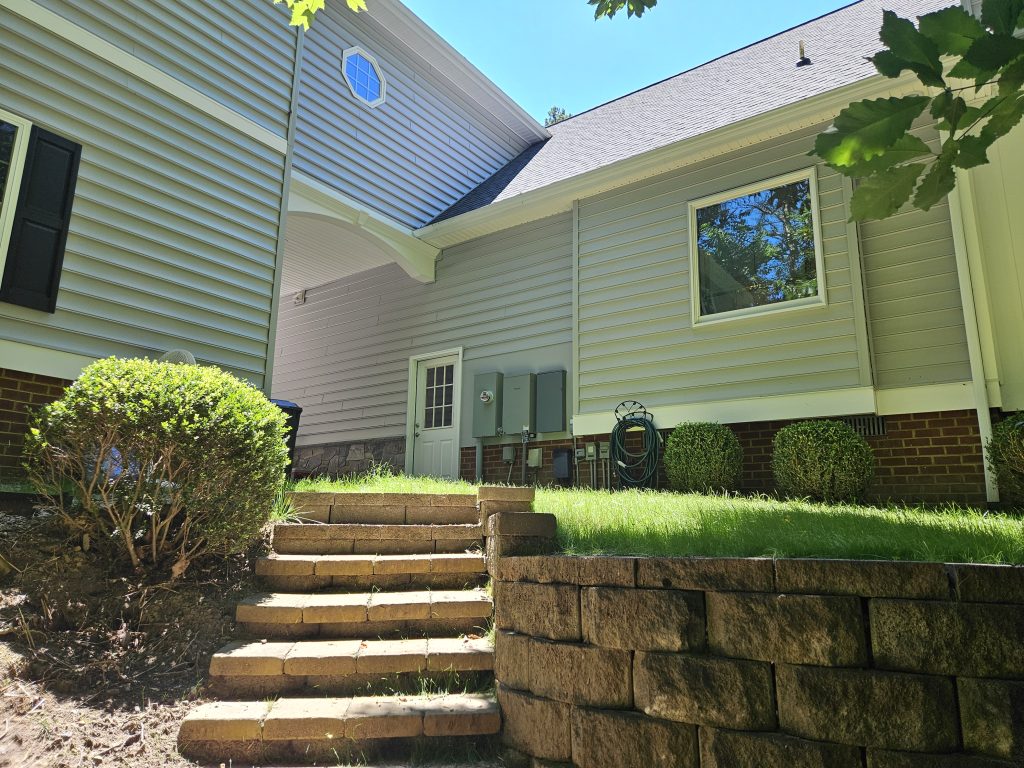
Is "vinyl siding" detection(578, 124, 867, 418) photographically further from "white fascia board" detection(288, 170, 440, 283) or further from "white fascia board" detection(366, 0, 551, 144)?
"white fascia board" detection(366, 0, 551, 144)

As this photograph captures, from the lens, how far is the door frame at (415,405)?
8797mm

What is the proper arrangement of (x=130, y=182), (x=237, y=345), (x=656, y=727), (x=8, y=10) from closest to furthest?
(x=656, y=727) < (x=8, y=10) < (x=130, y=182) < (x=237, y=345)

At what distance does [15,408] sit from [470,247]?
5.75 meters

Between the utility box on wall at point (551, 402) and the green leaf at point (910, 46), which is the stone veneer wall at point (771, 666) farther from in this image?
the utility box on wall at point (551, 402)

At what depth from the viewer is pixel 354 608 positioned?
11.6ft

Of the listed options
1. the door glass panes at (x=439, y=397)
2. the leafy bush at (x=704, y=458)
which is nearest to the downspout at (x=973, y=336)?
the leafy bush at (x=704, y=458)

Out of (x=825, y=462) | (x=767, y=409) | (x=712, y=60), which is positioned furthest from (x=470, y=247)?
(x=825, y=462)

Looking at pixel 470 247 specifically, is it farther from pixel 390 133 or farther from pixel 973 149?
pixel 973 149

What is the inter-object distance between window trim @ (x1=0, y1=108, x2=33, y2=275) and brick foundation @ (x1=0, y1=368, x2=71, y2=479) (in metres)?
0.78

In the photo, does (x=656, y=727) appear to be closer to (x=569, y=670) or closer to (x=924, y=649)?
(x=569, y=670)

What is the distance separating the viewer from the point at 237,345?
6.20 m

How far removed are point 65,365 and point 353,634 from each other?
3.11m

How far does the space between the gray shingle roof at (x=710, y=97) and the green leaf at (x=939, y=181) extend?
529 centimetres

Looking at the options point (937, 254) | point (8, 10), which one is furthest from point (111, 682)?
point (937, 254)
